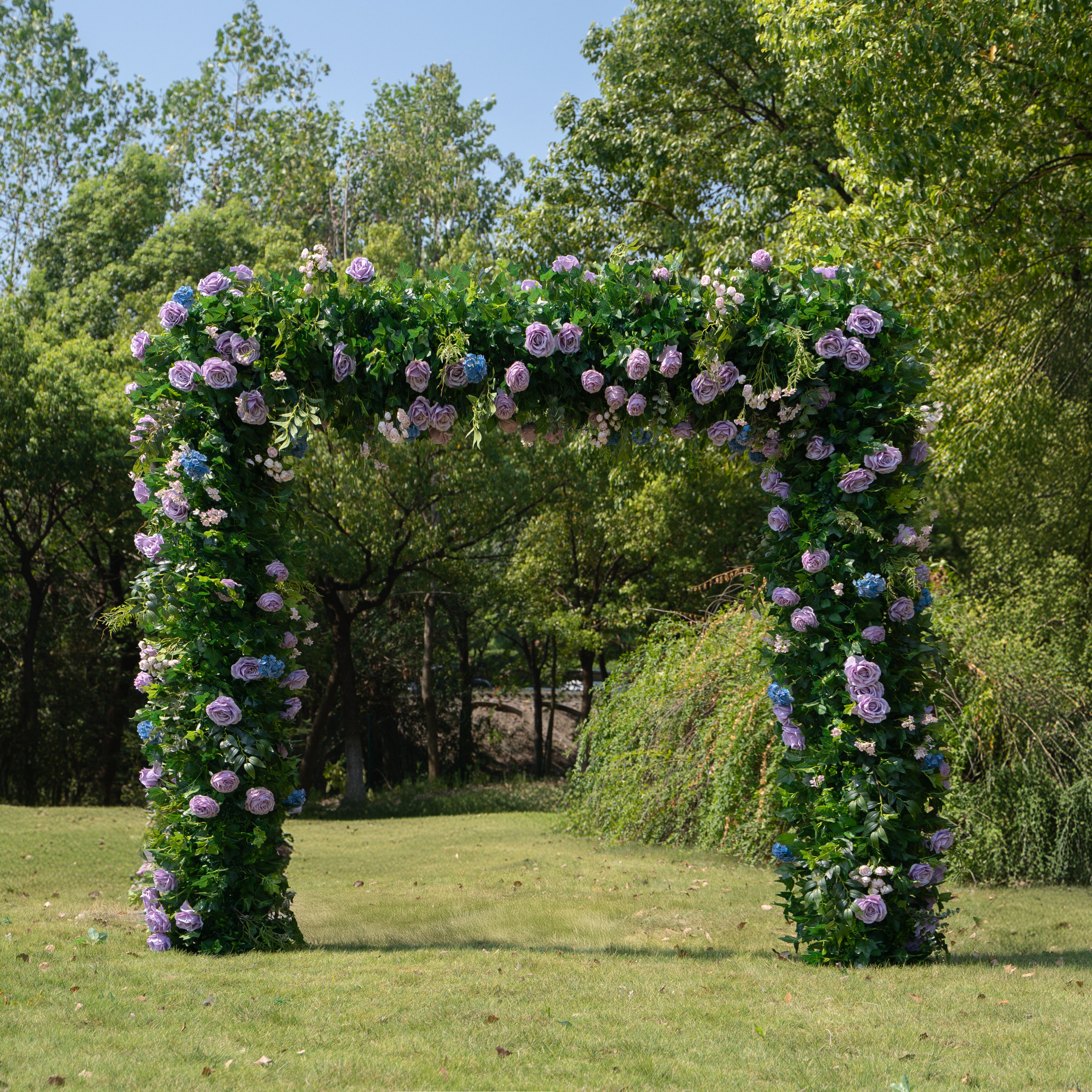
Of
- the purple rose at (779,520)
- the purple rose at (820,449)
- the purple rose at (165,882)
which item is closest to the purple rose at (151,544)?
the purple rose at (165,882)

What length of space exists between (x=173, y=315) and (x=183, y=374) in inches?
14.4

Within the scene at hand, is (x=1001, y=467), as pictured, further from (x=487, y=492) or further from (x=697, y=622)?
(x=487, y=492)

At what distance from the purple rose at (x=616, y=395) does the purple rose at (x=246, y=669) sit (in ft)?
8.61

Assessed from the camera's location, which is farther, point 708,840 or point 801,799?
point 708,840

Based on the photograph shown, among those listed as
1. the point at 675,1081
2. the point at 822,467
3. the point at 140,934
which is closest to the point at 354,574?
the point at 140,934

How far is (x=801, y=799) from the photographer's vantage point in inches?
241

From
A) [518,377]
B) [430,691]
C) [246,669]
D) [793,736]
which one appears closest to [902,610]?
[793,736]

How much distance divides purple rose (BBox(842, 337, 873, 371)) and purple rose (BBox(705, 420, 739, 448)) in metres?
0.75

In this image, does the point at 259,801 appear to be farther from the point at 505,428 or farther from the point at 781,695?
the point at 781,695

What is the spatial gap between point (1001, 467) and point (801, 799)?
9.77 meters

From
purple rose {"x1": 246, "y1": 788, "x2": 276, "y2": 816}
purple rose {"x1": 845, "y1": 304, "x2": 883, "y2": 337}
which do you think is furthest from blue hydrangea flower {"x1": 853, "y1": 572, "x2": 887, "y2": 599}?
purple rose {"x1": 246, "y1": 788, "x2": 276, "y2": 816}

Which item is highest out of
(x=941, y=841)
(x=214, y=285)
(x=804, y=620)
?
(x=214, y=285)

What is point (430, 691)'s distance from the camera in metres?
22.0

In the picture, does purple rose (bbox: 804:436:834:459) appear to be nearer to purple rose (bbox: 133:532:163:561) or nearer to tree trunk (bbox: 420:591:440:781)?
purple rose (bbox: 133:532:163:561)
